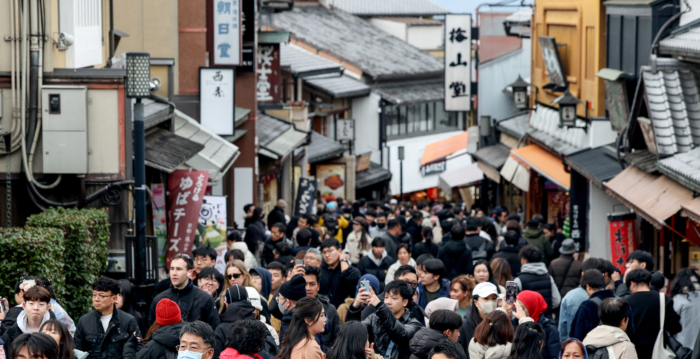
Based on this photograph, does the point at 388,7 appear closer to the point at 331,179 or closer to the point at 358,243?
the point at 331,179

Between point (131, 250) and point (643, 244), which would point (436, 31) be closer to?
point (643, 244)

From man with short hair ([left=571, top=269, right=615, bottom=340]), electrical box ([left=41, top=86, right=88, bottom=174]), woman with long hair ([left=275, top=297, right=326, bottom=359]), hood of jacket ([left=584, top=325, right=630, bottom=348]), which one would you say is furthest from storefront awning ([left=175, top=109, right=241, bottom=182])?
woman with long hair ([left=275, top=297, right=326, bottom=359])

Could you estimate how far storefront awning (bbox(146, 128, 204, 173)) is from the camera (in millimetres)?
14602

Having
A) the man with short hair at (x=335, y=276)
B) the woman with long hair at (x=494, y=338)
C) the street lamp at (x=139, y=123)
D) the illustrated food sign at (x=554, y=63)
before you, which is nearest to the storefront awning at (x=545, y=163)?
the illustrated food sign at (x=554, y=63)

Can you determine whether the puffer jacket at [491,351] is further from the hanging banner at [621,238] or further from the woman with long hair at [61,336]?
the hanging banner at [621,238]

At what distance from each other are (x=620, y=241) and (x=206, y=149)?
26.2 ft

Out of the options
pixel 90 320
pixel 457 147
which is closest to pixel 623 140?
pixel 90 320

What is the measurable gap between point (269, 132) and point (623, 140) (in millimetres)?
12846

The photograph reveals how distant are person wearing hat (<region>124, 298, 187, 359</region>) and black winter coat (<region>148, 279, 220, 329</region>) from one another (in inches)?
50.5

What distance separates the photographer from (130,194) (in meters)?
13.2

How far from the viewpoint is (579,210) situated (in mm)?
20891

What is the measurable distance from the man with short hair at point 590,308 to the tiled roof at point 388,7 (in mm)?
50555

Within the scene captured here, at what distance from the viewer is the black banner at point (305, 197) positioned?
2558 cm

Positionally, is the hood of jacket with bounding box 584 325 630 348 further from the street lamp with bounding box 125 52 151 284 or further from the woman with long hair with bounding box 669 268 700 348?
the street lamp with bounding box 125 52 151 284
